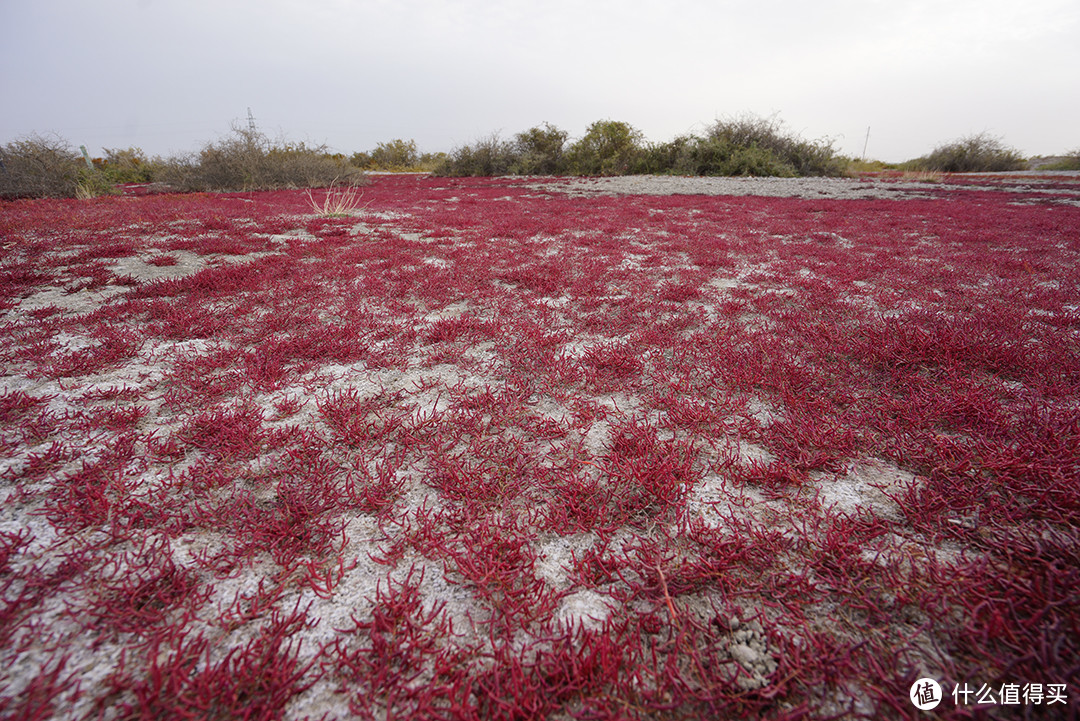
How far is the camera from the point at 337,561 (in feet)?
7.03

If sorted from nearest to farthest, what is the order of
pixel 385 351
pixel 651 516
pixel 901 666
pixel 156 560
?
pixel 901 666
pixel 156 560
pixel 651 516
pixel 385 351

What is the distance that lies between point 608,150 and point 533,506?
4118 centimetres

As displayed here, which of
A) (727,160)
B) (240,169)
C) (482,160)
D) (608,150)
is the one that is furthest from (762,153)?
(240,169)

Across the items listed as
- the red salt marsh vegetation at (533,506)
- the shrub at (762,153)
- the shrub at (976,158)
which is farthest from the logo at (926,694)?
the shrub at (976,158)

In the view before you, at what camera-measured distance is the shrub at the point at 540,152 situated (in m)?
37.6

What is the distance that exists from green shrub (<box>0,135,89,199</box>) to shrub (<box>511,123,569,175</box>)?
29.6 metres

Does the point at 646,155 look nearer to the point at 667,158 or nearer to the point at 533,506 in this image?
the point at 667,158

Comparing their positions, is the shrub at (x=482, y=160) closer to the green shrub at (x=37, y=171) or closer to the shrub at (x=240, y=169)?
the shrub at (x=240, y=169)

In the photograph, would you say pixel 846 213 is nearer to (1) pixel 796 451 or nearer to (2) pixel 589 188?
(2) pixel 589 188

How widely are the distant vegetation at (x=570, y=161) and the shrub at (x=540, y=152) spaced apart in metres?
0.09

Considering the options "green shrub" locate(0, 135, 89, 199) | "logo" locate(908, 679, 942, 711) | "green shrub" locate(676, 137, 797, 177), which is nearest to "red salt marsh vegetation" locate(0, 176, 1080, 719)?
"logo" locate(908, 679, 942, 711)

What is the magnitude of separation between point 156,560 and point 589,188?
2479 cm

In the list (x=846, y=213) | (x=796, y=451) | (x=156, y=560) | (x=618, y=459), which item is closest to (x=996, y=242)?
(x=846, y=213)

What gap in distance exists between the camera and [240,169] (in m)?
24.5
